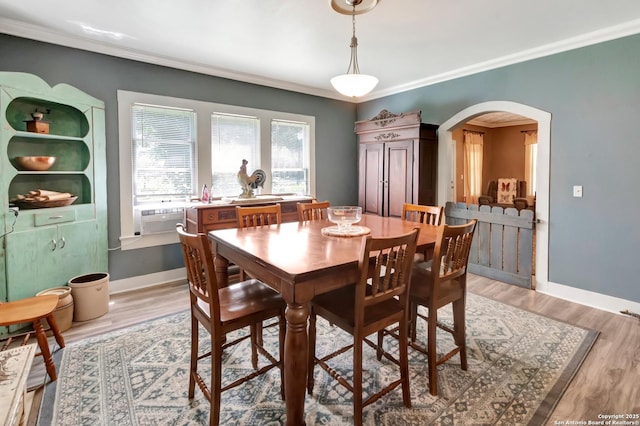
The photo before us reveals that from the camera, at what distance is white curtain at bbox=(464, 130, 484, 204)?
7.70 metres

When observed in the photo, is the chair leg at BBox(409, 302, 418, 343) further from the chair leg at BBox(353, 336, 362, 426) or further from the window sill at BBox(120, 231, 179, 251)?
the window sill at BBox(120, 231, 179, 251)

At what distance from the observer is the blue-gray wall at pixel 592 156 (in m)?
2.98

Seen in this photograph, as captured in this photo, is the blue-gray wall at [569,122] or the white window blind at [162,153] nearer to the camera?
the blue-gray wall at [569,122]

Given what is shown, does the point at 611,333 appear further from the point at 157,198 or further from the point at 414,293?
the point at 157,198

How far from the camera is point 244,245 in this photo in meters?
1.92

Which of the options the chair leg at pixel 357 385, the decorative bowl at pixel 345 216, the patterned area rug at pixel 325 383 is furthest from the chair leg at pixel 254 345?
the decorative bowl at pixel 345 216

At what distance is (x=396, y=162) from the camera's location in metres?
4.47

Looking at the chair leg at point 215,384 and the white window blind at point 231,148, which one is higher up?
the white window blind at point 231,148

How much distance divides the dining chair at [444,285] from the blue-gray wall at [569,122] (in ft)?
6.86

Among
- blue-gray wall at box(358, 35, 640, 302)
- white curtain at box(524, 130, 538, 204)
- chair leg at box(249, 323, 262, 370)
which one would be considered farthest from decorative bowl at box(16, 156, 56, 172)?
white curtain at box(524, 130, 538, 204)

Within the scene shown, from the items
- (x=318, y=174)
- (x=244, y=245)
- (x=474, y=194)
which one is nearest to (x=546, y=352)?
(x=244, y=245)

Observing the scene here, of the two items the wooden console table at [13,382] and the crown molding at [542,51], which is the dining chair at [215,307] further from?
the crown molding at [542,51]

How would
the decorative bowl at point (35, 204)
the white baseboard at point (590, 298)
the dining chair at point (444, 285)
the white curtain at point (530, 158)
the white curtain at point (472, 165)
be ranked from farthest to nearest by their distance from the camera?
the white curtain at point (530, 158)
the white curtain at point (472, 165)
the white baseboard at point (590, 298)
the decorative bowl at point (35, 204)
the dining chair at point (444, 285)

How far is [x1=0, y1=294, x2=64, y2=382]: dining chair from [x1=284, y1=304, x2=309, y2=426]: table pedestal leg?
164 cm
